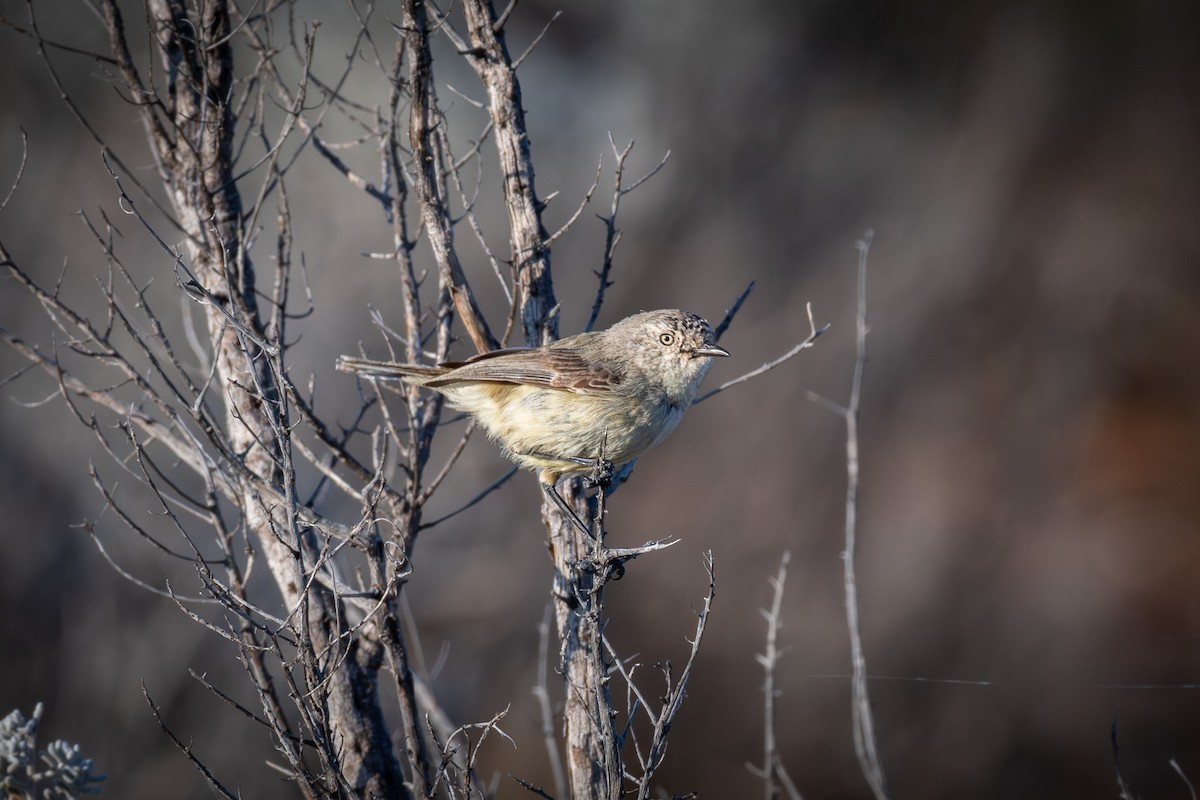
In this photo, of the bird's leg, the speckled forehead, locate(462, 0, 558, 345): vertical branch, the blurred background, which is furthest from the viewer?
the blurred background

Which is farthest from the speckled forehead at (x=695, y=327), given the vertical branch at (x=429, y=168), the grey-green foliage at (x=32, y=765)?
the grey-green foliage at (x=32, y=765)

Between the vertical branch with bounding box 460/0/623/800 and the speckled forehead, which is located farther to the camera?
the speckled forehead

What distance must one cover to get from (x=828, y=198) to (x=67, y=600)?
9.52 metres

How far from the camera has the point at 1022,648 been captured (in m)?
10.1

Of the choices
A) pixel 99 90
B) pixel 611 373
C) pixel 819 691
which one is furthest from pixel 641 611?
pixel 99 90

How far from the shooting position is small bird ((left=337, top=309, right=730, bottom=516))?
161 inches

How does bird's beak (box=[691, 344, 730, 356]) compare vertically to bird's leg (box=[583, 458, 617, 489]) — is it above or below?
above

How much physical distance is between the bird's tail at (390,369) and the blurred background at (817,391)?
563 centimetres

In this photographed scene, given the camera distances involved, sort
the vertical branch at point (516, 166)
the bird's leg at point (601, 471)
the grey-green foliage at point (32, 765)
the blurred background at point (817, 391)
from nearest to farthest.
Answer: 1. the grey-green foliage at point (32, 765)
2. the bird's leg at point (601, 471)
3. the vertical branch at point (516, 166)
4. the blurred background at point (817, 391)

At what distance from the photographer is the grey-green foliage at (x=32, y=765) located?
3.03 metres

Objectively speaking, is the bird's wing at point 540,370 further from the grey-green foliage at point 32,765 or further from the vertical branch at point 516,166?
the grey-green foliage at point 32,765

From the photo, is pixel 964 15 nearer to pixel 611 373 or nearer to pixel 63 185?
pixel 611 373

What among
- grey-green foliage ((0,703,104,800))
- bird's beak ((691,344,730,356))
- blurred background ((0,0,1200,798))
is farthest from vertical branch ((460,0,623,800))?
blurred background ((0,0,1200,798))

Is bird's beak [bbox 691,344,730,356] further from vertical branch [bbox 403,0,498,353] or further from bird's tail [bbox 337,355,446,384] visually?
bird's tail [bbox 337,355,446,384]
